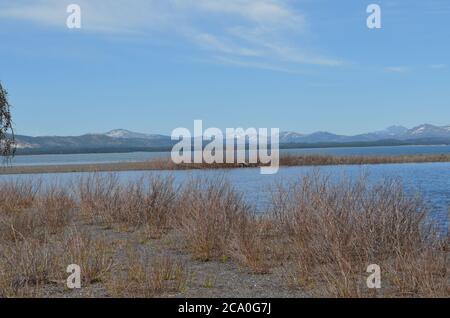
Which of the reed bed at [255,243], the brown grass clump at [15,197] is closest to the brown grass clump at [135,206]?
the reed bed at [255,243]

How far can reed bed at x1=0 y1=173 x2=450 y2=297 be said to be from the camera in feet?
28.6

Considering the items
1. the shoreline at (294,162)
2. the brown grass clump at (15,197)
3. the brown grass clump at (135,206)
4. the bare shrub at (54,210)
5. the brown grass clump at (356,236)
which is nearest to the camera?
the brown grass clump at (356,236)

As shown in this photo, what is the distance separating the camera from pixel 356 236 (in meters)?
10.4

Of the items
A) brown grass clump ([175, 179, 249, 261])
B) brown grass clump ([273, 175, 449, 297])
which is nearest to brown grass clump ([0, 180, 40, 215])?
brown grass clump ([175, 179, 249, 261])

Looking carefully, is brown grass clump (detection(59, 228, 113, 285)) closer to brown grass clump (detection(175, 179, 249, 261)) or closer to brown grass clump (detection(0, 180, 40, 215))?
brown grass clump (detection(175, 179, 249, 261))

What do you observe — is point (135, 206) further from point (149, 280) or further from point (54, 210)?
point (149, 280)

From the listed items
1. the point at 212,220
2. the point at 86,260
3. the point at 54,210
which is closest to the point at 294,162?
the point at 54,210

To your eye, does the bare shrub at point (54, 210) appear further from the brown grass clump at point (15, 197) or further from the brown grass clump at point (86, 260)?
the brown grass clump at point (86, 260)

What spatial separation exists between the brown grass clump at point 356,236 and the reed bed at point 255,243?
2 cm

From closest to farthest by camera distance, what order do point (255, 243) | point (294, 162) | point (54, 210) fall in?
point (255, 243), point (54, 210), point (294, 162)

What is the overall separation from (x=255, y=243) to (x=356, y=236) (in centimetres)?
193

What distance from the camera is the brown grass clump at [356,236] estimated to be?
29.7ft
